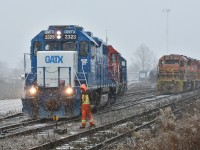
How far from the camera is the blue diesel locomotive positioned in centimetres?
1535

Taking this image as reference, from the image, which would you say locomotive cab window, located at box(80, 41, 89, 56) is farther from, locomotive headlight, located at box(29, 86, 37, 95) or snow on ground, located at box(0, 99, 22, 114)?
snow on ground, located at box(0, 99, 22, 114)

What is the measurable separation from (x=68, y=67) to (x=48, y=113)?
1897 millimetres

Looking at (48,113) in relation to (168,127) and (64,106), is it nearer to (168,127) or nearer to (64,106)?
(64,106)

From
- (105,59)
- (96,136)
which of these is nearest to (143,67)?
(105,59)

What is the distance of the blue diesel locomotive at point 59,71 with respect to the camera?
50.4 ft

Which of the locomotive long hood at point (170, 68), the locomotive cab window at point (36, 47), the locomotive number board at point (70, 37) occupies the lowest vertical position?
the locomotive long hood at point (170, 68)

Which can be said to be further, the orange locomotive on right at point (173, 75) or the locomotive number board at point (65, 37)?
the orange locomotive on right at point (173, 75)

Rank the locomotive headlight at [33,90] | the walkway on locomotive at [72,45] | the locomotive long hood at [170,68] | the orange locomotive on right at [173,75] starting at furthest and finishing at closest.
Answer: the locomotive long hood at [170,68]
the orange locomotive on right at [173,75]
the walkway on locomotive at [72,45]
the locomotive headlight at [33,90]

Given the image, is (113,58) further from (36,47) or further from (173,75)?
(173,75)

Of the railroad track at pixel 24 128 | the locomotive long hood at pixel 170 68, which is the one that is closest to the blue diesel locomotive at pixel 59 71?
the railroad track at pixel 24 128

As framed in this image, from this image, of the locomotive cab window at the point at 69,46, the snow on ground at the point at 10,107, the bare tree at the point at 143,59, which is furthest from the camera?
the bare tree at the point at 143,59

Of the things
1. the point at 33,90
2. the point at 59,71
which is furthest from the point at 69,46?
the point at 33,90

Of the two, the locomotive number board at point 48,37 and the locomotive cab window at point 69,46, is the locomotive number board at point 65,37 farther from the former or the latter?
the locomotive cab window at point 69,46

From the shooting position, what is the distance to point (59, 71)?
633 inches
